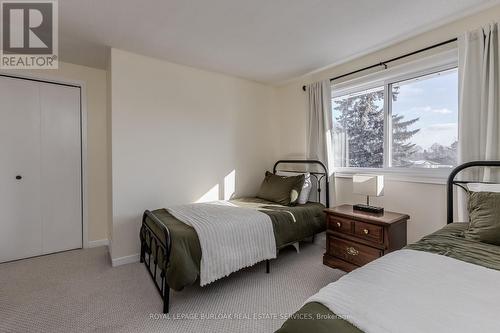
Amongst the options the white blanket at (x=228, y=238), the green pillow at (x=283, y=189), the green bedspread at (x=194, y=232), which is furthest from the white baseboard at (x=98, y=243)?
the green pillow at (x=283, y=189)

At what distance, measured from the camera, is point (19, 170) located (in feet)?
9.72

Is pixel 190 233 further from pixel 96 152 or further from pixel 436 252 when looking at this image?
pixel 96 152

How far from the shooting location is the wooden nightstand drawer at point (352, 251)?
7.58 ft

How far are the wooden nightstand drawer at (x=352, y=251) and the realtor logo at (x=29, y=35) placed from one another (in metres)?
3.43

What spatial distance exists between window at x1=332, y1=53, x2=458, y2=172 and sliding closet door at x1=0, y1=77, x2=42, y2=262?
396 centimetres

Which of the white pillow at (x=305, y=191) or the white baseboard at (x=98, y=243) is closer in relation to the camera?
the white pillow at (x=305, y=191)

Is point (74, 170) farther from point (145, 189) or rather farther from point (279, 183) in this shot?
point (279, 183)

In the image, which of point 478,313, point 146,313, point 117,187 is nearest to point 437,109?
point 478,313

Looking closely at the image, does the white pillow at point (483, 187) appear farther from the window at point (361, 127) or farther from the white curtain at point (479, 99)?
the window at point (361, 127)

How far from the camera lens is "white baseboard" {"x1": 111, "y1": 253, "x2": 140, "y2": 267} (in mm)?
2802

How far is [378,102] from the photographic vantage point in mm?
2994

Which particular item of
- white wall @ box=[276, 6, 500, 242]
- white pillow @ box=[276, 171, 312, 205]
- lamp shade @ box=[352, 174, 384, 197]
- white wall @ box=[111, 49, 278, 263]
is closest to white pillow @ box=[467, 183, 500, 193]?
white wall @ box=[276, 6, 500, 242]

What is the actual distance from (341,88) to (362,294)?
2957 mm

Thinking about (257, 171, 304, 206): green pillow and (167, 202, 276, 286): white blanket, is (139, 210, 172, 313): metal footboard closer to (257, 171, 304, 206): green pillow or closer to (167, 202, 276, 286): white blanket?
(167, 202, 276, 286): white blanket
